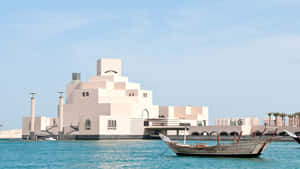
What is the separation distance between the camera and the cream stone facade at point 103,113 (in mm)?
178875

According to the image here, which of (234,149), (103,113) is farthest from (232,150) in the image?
(103,113)

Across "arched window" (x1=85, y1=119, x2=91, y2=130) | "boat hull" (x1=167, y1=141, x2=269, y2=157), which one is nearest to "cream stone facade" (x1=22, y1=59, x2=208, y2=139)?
"arched window" (x1=85, y1=119, x2=91, y2=130)

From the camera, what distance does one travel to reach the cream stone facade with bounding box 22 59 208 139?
178875 mm

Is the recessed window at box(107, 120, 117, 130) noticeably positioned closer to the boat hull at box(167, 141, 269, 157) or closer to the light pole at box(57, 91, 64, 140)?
the light pole at box(57, 91, 64, 140)

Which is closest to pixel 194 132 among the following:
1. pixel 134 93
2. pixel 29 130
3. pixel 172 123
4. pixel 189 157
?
pixel 172 123

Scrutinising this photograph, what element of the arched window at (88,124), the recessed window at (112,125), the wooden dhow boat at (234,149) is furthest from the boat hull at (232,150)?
the arched window at (88,124)

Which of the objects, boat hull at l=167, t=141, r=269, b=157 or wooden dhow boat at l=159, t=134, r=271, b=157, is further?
boat hull at l=167, t=141, r=269, b=157

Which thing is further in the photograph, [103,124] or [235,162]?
[103,124]

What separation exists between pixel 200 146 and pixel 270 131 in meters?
105

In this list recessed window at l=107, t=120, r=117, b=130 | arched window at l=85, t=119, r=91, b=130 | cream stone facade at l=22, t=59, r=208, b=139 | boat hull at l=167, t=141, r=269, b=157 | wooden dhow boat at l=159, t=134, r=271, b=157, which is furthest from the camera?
arched window at l=85, t=119, r=91, b=130

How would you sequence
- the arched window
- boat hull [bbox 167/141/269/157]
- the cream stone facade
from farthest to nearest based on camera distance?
1. the arched window
2. the cream stone facade
3. boat hull [bbox 167/141/269/157]

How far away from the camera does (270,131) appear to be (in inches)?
7210

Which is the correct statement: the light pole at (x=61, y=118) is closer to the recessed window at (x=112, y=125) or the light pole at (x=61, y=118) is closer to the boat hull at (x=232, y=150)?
the recessed window at (x=112, y=125)

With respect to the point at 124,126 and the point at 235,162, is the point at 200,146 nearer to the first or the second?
the point at 235,162
